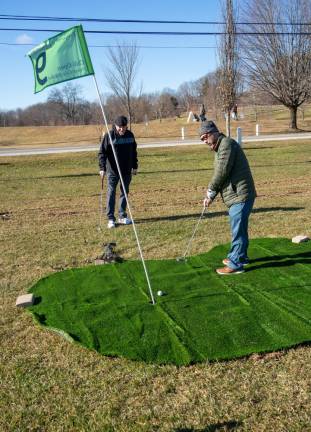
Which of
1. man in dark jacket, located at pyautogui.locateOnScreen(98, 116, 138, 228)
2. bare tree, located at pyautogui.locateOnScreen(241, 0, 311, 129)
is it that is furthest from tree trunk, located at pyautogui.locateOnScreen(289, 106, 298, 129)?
man in dark jacket, located at pyautogui.locateOnScreen(98, 116, 138, 228)

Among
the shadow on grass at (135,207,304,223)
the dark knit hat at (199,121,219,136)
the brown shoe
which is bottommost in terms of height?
the shadow on grass at (135,207,304,223)

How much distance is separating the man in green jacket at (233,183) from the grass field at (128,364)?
130 centimetres

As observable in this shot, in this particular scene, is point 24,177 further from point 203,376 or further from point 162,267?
point 203,376

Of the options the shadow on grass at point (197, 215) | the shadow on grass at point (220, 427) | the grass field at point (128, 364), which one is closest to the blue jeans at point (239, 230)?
the grass field at point (128, 364)

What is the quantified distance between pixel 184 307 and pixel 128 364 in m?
1.11

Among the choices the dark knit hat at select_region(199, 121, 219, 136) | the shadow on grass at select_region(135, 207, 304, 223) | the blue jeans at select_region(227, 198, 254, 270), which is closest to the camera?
the dark knit hat at select_region(199, 121, 219, 136)

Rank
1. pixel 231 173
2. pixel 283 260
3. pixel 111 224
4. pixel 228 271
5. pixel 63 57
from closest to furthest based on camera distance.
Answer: pixel 63 57 → pixel 231 173 → pixel 228 271 → pixel 283 260 → pixel 111 224

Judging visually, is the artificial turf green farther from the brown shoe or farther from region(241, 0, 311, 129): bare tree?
region(241, 0, 311, 129): bare tree

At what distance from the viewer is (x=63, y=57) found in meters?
5.31

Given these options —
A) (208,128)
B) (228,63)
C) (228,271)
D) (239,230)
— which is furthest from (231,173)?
(228,63)

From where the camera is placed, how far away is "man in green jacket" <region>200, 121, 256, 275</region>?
5418 mm

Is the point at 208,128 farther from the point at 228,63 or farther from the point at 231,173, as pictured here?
the point at 228,63

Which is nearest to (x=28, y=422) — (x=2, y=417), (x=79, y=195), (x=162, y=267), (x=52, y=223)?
(x=2, y=417)

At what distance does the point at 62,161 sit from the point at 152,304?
17702 millimetres
